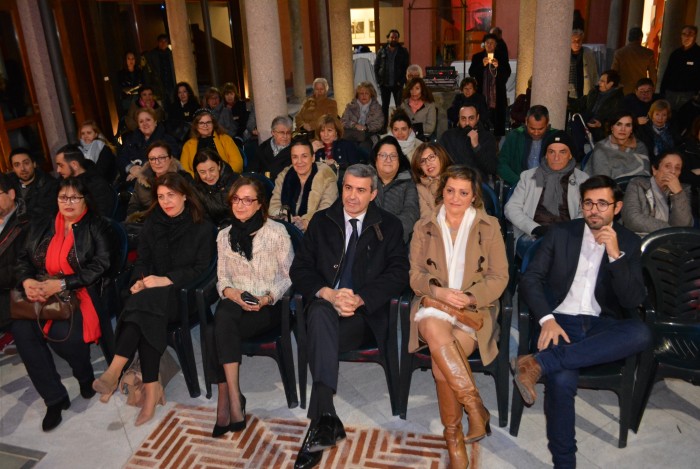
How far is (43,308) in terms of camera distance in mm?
3865

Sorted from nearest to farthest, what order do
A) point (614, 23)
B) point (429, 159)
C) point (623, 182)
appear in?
1. point (429, 159)
2. point (623, 182)
3. point (614, 23)

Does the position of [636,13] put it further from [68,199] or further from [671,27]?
[68,199]

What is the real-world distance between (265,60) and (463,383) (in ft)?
16.0

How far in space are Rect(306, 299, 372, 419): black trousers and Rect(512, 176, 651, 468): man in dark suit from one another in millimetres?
1052

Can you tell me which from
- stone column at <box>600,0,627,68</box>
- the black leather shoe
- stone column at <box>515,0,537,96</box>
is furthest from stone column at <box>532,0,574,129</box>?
stone column at <box>600,0,627,68</box>

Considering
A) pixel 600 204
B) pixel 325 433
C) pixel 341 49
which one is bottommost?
pixel 325 433

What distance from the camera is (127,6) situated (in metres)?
12.3

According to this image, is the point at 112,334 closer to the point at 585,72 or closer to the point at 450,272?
the point at 450,272

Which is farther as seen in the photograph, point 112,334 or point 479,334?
point 112,334

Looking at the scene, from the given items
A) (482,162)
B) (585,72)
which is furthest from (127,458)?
(585,72)

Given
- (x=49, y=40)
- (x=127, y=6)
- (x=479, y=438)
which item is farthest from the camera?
(x=127, y=6)

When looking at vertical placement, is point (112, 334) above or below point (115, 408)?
above

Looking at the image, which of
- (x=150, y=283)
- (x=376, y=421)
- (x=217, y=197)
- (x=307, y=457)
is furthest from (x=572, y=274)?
(x=217, y=197)

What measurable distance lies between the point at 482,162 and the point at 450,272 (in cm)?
241
